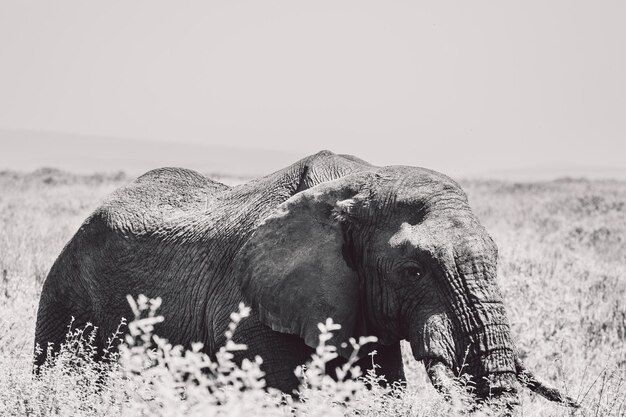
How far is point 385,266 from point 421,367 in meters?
2.46

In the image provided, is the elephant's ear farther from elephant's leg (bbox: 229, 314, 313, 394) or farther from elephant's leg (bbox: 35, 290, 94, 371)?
elephant's leg (bbox: 35, 290, 94, 371)

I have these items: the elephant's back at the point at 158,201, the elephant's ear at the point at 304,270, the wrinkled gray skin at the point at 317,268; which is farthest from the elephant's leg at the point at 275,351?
the elephant's back at the point at 158,201

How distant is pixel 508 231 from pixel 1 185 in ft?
62.4

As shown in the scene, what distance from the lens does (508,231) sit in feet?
54.6

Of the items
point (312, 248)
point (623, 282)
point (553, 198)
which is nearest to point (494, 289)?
point (312, 248)

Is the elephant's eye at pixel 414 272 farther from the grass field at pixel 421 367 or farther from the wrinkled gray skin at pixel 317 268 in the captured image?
the grass field at pixel 421 367

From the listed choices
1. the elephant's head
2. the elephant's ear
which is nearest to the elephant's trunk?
the elephant's head

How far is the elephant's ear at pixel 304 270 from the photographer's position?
4.95 m

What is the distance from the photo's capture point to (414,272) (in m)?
4.75

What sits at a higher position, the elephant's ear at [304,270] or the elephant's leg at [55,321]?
the elephant's ear at [304,270]

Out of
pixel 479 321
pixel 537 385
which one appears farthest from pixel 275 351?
pixel 537 385

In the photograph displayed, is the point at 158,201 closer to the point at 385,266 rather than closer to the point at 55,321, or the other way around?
the point at 55,321

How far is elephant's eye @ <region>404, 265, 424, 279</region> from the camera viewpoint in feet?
15.5

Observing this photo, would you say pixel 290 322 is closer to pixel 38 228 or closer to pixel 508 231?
pixel 38 228
